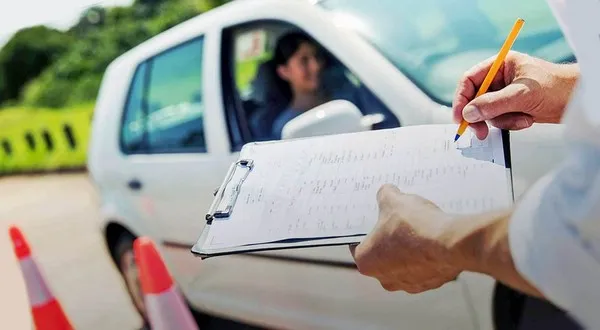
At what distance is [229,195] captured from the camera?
108cm

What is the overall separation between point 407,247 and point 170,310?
120 centimetres

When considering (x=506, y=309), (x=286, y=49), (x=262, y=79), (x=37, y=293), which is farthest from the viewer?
(x=37, y=293)

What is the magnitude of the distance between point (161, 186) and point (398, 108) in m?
0.76

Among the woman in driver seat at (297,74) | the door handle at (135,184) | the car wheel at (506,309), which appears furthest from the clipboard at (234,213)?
the door handle at (135,184)

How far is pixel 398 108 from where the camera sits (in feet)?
5.32

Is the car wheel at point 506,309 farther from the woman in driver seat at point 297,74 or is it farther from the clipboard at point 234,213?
the woman in driver seat at point 297,74

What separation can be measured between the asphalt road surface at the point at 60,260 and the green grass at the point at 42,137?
0.05 m

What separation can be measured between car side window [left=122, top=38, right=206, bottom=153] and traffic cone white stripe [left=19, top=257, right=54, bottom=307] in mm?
427

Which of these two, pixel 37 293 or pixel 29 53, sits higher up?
pixel 29 53

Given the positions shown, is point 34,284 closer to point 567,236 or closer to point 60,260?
point 60,260

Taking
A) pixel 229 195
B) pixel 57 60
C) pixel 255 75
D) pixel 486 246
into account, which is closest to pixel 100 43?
pixel 57 60

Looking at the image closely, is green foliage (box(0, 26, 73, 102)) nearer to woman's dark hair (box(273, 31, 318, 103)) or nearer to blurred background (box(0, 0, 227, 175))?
blurred background (box(0, 0, 227, 175))

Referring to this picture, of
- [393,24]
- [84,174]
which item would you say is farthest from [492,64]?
[84,174]

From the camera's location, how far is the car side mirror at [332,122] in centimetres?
156
